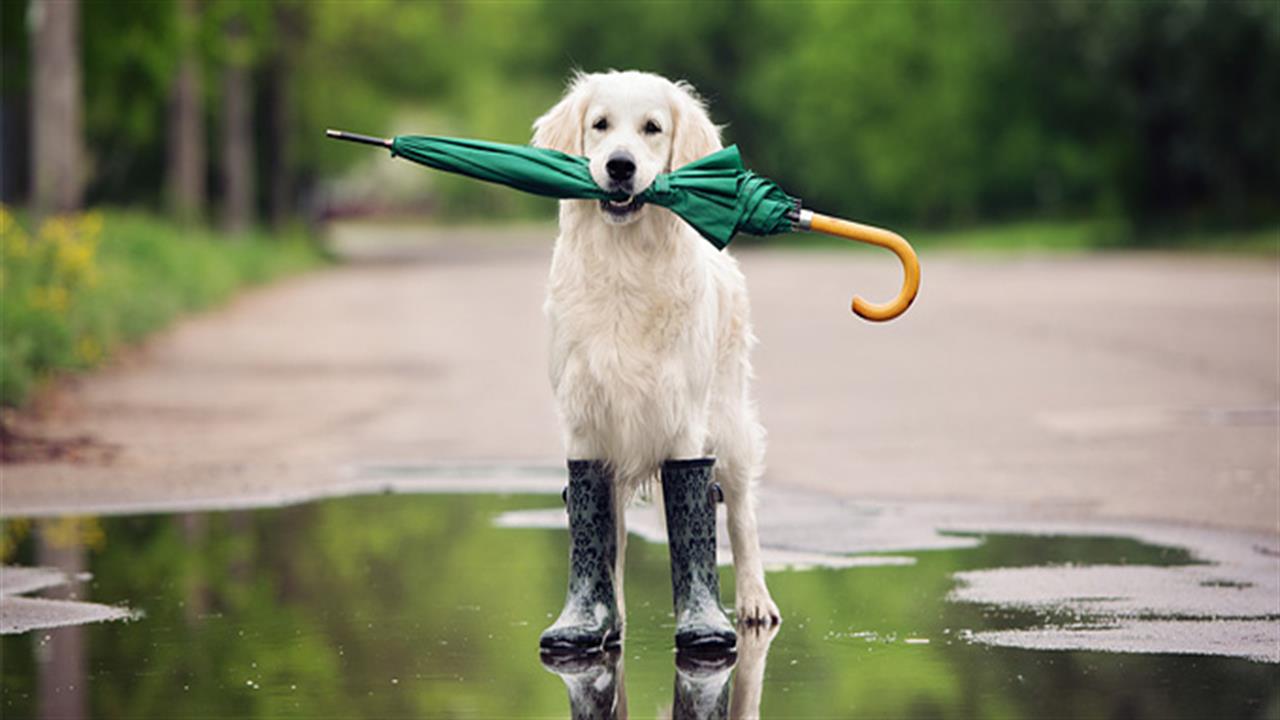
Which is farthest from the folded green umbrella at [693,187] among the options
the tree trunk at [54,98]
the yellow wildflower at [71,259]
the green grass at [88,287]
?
the tree trunk at [54,98]

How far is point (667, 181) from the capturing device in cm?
774

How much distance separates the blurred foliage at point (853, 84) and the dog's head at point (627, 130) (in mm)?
28456

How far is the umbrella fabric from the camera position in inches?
304

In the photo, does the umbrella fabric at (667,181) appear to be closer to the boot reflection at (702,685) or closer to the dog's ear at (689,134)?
the dog's ear at (689,134)

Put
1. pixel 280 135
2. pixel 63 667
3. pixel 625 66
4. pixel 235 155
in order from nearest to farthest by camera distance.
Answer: pixel 63 667
pixel 235 155
pixel 280 135
pixel 625 66

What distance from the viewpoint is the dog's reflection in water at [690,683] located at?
679 cm

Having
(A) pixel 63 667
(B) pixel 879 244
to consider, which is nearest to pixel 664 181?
(B) pixel 879 244

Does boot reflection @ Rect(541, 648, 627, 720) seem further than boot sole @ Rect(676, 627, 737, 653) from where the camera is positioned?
No

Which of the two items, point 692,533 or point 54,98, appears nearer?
point 692,533

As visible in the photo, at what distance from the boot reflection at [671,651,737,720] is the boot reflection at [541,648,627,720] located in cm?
17

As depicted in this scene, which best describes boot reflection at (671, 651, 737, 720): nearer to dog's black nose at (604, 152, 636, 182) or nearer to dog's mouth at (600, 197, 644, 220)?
dog's mouth at (600, 197, 644, 220)

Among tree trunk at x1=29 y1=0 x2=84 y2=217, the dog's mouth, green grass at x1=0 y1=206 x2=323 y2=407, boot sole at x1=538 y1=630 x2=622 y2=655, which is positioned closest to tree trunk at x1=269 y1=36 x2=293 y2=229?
green grass at x1=0 y1=206 x2=323 y2=407

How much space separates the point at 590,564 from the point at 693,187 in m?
1.30

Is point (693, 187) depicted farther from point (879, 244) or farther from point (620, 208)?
point (879, 244)
